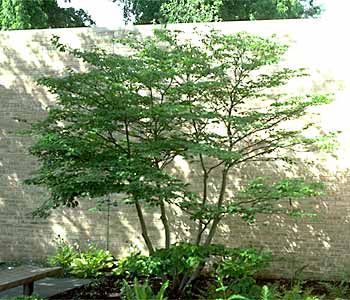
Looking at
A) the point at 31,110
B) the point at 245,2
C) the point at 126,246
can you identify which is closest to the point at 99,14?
the point at 245,2

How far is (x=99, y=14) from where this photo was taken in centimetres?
1872

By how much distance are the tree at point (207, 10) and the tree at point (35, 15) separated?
1703 mm

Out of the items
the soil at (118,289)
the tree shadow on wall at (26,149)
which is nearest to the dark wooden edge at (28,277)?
the soil at (118,289)

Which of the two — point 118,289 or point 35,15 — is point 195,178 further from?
point 35,15

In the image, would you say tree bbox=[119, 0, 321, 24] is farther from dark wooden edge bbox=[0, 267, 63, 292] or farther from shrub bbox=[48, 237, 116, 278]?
dark wooden edge bbox=[0, 267, 63, 292]

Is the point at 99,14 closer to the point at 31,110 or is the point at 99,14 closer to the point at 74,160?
the point at 31,110

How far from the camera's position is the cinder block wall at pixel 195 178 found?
8203 mm

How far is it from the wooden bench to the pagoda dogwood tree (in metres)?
0.67

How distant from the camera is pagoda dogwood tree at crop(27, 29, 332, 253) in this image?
639cm

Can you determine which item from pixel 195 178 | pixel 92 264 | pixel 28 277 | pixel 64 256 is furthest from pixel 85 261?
pixel 28 277

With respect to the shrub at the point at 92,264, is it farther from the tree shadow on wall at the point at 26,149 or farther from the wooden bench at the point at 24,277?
the wooden bench at the point at 24,277

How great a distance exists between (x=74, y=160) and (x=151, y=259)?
134 centimetres

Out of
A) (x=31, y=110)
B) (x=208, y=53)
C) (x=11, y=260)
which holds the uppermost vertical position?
(x=208, y=53)

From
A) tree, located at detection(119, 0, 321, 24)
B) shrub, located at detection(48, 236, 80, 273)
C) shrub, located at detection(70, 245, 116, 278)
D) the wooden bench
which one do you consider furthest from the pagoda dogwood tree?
tree, located at detection(119, 0, 321, 24)
